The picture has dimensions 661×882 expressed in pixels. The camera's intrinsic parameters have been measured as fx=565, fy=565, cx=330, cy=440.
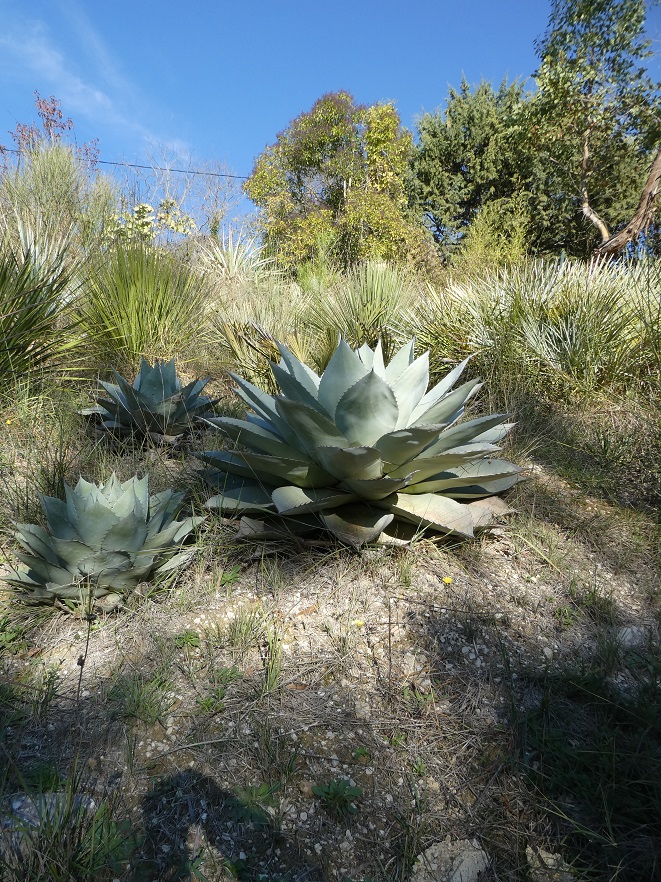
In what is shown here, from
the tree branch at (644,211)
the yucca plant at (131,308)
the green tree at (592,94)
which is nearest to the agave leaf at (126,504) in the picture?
the yucca plant at (131,308)

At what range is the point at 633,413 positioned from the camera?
3627 mm

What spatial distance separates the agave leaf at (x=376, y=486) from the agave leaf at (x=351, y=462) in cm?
3

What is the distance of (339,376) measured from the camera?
2225 millimetres

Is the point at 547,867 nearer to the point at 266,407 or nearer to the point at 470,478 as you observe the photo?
the point at 470,478

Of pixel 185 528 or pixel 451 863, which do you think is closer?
pixel 451 863

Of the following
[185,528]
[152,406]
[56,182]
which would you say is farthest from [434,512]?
[56,182]

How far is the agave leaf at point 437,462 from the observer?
2146mm

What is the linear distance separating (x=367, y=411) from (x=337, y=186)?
1408 cm

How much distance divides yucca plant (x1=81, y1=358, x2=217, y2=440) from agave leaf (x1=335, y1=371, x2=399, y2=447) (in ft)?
4.38

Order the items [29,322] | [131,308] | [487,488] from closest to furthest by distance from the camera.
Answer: [487,488] → [29,322] → [131,308]

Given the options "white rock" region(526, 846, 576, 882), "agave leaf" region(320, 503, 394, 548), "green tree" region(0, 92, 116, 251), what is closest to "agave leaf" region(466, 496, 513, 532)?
"agave leaf" region(320, 503, 394, 548)

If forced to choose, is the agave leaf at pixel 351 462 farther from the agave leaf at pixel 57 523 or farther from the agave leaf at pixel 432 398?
the agave leaf at pixel 57 523

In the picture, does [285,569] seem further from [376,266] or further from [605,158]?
[605,158]

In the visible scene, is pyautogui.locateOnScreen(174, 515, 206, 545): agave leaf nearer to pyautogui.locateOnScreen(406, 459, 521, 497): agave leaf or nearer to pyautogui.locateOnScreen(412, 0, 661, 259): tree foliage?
pyautogui.locateOnScreen(406, 459, 521, 497): agave leaf
